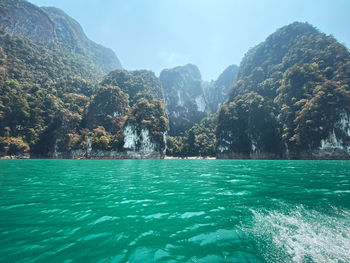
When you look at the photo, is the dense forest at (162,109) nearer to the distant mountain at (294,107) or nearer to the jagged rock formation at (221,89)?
the distant mountain at (294,107)

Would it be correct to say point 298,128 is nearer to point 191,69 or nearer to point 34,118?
point 34,118

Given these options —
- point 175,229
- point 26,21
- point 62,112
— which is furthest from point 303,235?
point 26,21

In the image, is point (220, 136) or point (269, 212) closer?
point (269, 212)

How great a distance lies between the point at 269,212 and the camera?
5.36 m

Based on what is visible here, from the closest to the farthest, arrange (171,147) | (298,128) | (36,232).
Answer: (36,232) < (298,128) < (171,147)

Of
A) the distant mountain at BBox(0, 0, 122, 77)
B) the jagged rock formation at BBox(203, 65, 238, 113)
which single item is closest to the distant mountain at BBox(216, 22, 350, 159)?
the jagged rock formation at BBox(203, 65, 238, 113)

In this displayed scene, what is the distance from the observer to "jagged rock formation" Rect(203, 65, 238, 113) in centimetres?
15150

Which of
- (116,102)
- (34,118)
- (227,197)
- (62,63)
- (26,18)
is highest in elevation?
(26,18)

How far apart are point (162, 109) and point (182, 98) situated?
195 ft

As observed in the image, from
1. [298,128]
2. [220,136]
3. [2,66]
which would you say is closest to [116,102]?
[2,66]

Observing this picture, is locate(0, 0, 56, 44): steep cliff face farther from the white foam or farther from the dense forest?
the white foam

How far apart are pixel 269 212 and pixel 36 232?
7251mm

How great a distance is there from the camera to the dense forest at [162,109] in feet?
160

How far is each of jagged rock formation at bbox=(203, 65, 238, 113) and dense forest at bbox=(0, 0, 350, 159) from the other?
36.6m
